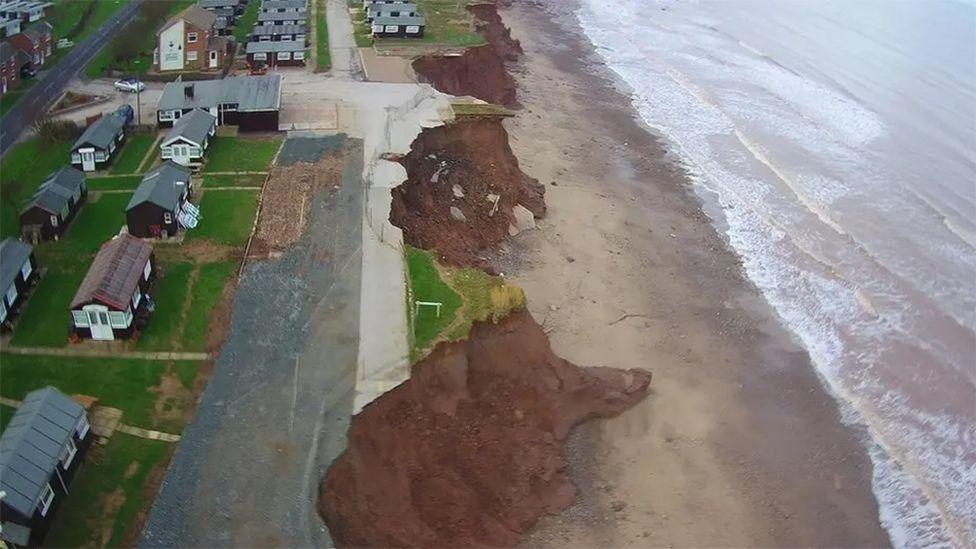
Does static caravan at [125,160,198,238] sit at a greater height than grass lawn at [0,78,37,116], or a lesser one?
greater

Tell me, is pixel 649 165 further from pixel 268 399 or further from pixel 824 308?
pixel 268 399

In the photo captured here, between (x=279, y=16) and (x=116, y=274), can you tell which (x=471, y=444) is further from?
(x=279, y=16)

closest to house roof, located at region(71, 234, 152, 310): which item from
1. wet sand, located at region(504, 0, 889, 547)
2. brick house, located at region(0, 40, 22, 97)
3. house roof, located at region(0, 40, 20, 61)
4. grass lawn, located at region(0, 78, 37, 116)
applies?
wet sand, located at region(504, 0, 889, 547)

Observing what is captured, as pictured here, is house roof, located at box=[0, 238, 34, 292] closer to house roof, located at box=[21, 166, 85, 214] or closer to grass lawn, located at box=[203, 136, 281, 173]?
house roof, located at box=[21, 166, 85, 214]

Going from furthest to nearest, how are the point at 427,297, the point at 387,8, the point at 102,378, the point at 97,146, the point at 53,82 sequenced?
the point at 387,8, the point at 53,82, the point at 97,146, the point at 427,297, the point at 102,378

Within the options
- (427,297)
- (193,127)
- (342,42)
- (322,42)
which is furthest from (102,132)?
(342,42)

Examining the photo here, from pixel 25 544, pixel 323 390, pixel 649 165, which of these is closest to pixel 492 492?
pixel 323 390

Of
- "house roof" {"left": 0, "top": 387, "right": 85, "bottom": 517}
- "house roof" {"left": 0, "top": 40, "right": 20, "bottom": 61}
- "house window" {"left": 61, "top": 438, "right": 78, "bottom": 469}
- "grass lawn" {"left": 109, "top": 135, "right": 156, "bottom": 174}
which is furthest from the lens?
"house roof" {"left": 0, "top": 40, "right": 20, "bottom": 61}
